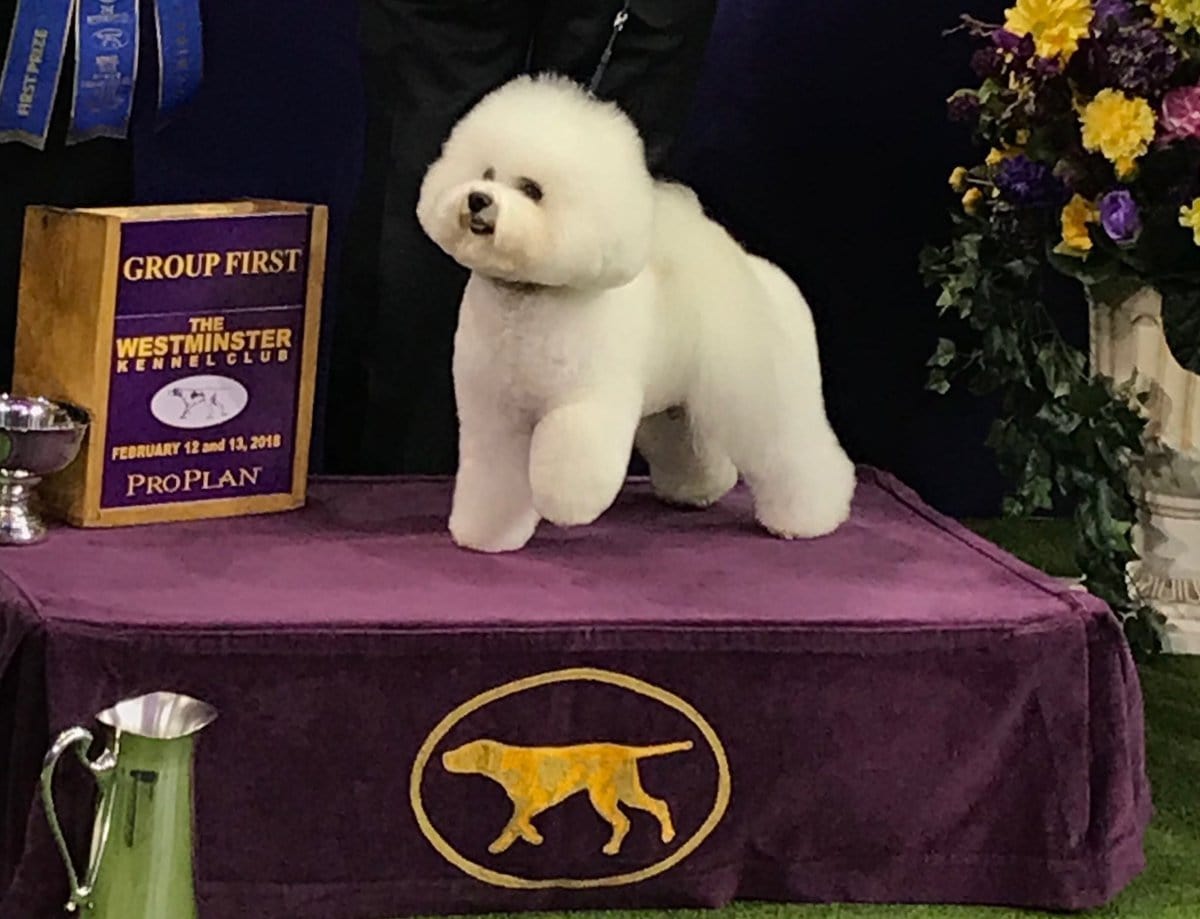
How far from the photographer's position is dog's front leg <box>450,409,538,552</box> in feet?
5.07

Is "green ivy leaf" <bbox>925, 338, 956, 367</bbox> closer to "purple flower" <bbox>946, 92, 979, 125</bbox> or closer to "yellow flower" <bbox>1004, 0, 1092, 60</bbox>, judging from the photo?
"purple flower" <bbox>946, 92, 979, 125</bbox>

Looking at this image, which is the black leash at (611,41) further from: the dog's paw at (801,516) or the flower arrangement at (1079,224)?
the dog's paw at (801,516)

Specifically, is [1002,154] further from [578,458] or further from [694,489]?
[578,458]

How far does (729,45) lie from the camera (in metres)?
2.30

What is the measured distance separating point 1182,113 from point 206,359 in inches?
34.3

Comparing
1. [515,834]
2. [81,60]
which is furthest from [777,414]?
[81,60]

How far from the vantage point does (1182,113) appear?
170 cm

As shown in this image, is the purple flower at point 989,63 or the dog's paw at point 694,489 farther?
the purple flower at point 989,63

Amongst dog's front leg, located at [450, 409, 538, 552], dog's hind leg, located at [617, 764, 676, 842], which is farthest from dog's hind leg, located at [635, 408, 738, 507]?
dog's hind leg, located at [617, 764, 676, 842]

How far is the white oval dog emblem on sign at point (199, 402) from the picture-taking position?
5.33 ft

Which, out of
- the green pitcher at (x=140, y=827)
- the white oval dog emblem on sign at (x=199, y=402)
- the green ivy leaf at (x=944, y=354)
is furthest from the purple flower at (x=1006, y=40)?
the green pitcher at (x=140, y=827)

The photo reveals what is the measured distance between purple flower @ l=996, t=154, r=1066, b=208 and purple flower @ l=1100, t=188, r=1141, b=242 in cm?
10

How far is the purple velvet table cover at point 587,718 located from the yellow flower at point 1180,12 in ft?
1.76

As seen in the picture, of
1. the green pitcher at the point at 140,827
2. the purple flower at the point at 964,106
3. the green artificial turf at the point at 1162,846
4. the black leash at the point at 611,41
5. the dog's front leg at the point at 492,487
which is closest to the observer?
the green pitcher at the point at 140,827
